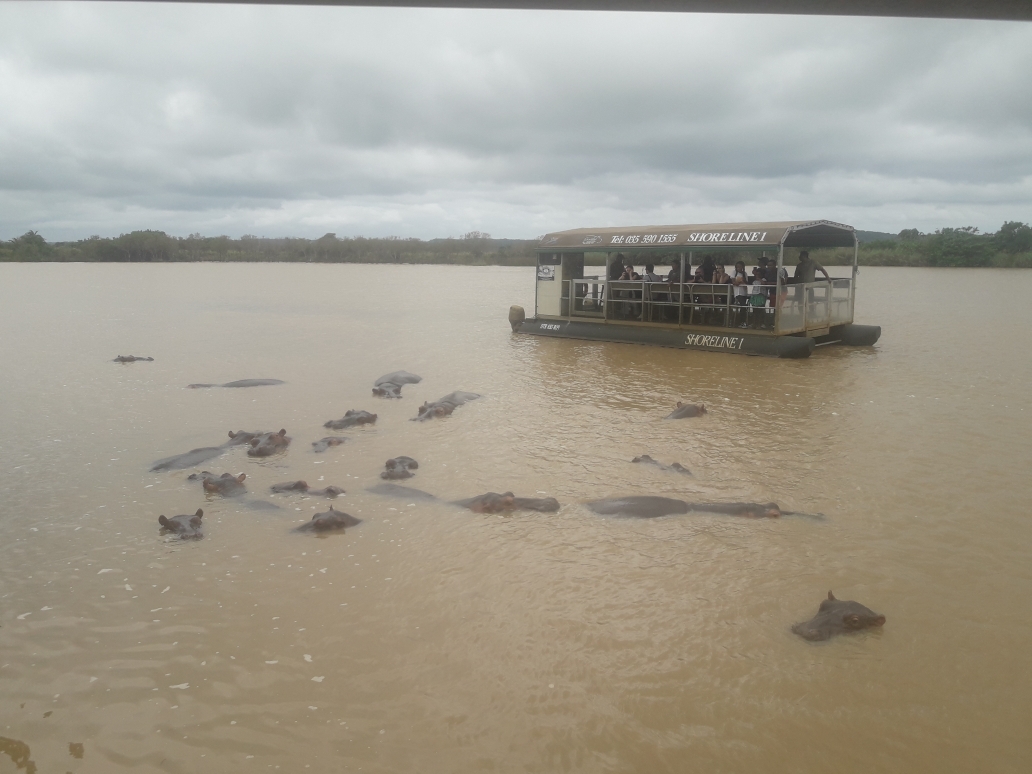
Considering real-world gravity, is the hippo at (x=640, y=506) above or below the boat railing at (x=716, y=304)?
below

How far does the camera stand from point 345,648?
240 inches

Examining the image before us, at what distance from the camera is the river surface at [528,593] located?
4992mm

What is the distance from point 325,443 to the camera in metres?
12.4

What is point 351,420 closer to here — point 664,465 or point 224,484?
point 224,484

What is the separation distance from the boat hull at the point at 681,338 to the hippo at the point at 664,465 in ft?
33.8

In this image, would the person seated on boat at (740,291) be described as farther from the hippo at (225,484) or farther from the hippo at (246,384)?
the hippo at (225,484)

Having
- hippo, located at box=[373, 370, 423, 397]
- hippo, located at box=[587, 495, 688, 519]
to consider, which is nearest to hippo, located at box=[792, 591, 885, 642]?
hippo, located at box=[587, 495, 688, 519]

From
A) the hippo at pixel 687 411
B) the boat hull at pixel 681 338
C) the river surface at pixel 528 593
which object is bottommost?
the river surface at pixel 528 593

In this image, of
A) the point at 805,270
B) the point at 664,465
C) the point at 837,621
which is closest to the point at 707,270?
the point at 805,270

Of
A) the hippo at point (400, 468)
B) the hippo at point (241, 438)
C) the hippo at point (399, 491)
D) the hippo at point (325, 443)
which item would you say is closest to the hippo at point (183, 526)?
the hippo at point (399, 491)

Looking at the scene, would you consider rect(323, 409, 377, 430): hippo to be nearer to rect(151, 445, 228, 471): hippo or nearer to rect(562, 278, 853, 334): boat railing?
rect(151, 445, 228, 471): hippo

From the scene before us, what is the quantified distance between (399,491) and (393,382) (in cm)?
804

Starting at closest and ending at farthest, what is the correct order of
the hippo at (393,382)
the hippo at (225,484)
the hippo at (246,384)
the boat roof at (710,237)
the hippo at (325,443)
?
the hippo at (225,484) → the hippo at (325,443) → the hippo at (393,382) → the hippo at (246,384) → the boat roof at (710,237)

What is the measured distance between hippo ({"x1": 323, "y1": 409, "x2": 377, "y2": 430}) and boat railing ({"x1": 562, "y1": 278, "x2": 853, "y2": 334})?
1140 cm
